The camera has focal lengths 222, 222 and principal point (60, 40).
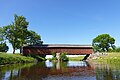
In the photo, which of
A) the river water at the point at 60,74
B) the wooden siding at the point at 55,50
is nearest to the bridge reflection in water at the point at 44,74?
the river water at the point at 60,74

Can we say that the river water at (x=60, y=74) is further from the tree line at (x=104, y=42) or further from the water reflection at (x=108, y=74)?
the tree line at (x=104, y=42)

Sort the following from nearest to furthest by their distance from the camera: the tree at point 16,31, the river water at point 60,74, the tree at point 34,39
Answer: the river water at point 60,74 < the tree at point 16,31 < the tree at point 34,39

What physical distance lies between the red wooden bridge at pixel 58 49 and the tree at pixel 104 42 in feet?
112

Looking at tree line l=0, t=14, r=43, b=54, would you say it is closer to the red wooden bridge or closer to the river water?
the red wooden bridge

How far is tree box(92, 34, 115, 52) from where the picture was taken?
Answer: 123056mm

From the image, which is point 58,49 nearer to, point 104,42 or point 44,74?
point 104,42

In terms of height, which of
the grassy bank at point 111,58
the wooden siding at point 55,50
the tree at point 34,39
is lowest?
the grassy bank at point 111,58

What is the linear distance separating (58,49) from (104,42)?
39976 mm

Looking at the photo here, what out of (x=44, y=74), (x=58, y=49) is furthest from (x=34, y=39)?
(x=44, y=74)

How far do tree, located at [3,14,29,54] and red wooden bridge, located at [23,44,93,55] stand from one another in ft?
26.0

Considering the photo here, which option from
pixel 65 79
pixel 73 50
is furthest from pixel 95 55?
pixel 65 79

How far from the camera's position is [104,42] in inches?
4835

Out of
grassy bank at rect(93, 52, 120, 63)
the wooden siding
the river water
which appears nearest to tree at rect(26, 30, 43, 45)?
the wooden siding

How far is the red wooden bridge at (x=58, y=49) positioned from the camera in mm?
90088
